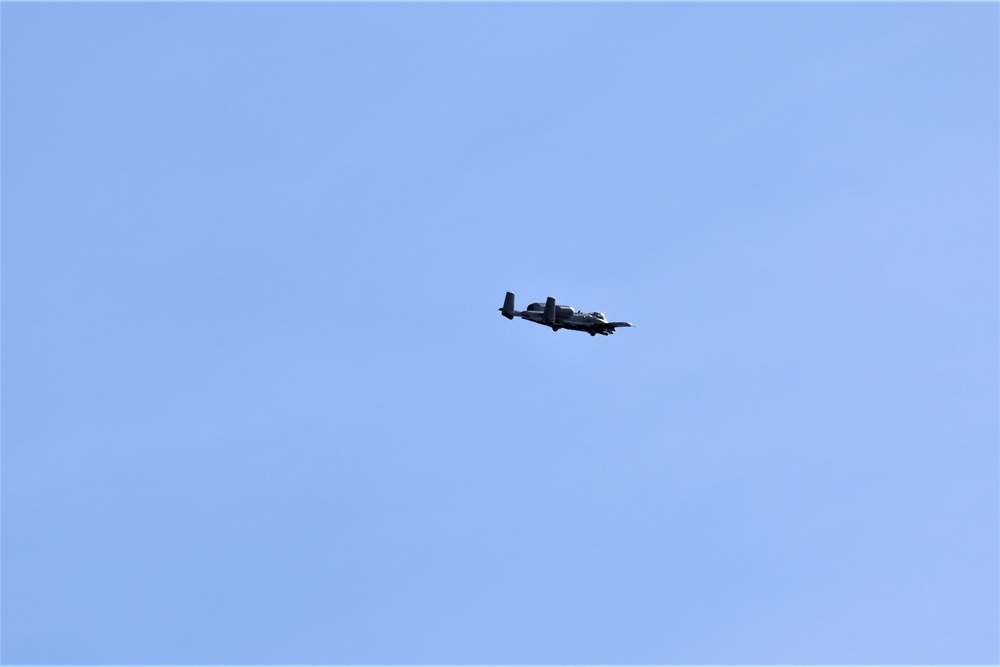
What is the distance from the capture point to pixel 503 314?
193 metres

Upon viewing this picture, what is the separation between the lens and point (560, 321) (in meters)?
194

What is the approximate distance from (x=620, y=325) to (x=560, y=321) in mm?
7293

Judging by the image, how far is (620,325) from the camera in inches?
7687

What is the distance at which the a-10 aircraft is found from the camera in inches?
7579

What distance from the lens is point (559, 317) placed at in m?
193

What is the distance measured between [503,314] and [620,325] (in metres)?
→ 13.8

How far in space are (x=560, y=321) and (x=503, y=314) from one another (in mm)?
6643

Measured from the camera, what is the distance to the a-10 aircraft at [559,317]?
192500 mm
